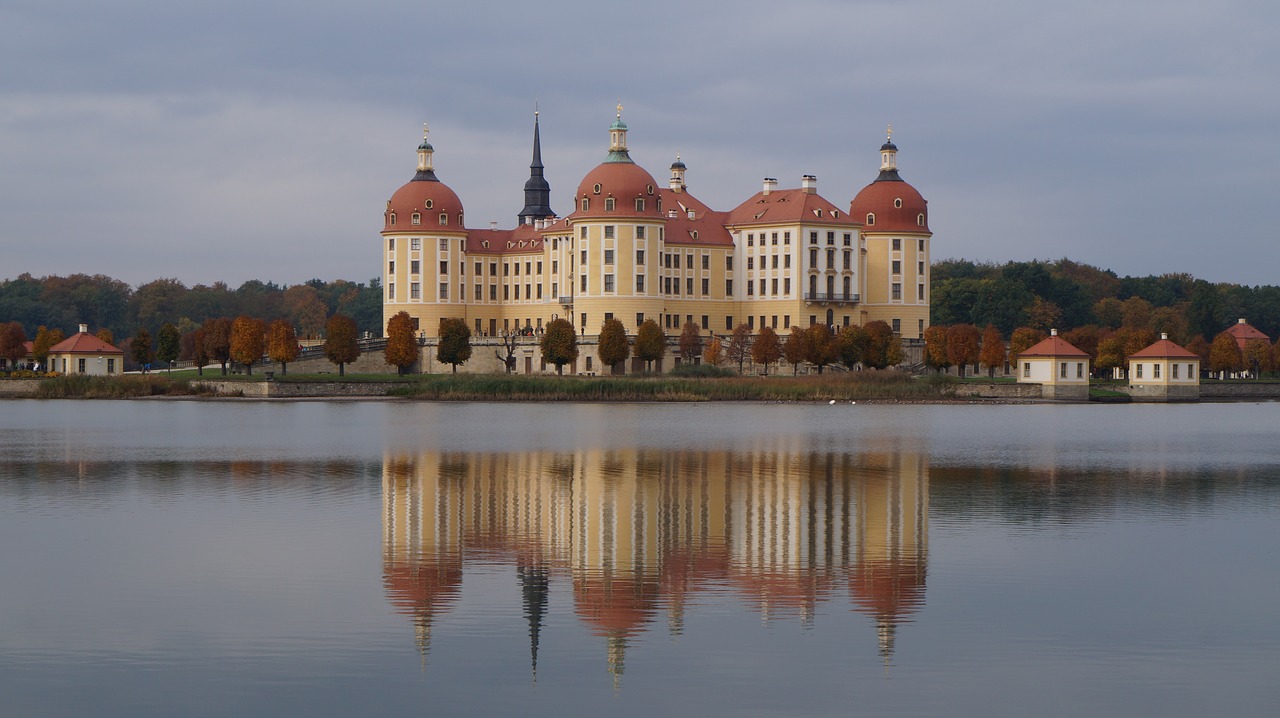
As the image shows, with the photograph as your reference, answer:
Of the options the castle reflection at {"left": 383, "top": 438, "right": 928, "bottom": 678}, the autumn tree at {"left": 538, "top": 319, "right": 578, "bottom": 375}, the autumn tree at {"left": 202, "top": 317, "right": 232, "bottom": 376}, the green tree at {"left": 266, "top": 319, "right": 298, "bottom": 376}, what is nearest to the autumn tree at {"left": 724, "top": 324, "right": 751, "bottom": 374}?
the autumn tree at {"left": 538, "top": 319, "right": 578, "bottom": 375}

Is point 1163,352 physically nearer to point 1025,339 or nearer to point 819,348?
point 1025,339

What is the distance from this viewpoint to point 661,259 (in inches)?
3834

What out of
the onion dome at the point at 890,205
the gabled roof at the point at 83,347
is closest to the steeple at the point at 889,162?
the onion dome at the point at 890,205

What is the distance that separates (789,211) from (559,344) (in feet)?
59.9

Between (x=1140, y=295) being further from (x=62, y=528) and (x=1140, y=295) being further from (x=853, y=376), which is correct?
(x=62, y=528)

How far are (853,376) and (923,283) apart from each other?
24.9 meters

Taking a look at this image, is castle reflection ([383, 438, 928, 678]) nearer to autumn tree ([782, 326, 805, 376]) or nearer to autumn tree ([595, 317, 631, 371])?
autumn tree ([782, 326, 805, 376])

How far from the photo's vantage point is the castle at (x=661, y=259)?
9644 centimetres

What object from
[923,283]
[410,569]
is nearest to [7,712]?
[410,569]

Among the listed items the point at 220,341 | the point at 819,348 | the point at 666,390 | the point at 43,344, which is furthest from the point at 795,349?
the point at 43,344

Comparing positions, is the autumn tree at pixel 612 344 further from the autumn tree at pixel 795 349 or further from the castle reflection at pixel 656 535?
the castle reflection at pixel 656 535

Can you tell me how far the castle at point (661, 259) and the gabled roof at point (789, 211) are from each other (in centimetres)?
11

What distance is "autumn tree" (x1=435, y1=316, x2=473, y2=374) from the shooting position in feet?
296

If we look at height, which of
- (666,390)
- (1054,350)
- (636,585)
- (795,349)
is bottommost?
(636,585)
